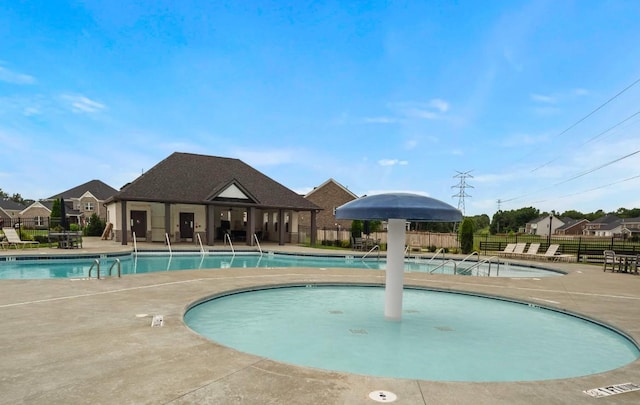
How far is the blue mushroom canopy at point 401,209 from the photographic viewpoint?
22.1ft

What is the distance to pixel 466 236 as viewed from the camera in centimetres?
2519

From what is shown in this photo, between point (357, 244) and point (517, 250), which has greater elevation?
point (357, 244)

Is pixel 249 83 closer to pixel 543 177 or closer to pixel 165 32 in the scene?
pixel 165 32

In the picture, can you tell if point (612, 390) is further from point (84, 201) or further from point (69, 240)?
point (84, 201)

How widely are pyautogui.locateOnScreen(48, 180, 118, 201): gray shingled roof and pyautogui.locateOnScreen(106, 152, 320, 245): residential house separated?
27.6 metres

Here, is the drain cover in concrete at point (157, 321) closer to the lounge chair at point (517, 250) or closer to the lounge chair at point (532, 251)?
the lounge chair at point (532, 251)

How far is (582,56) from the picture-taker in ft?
58.0

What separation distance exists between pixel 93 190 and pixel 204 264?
4487 cm

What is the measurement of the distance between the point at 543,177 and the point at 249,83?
119 feet

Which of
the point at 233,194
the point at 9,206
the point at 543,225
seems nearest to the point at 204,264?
the point at 233,194

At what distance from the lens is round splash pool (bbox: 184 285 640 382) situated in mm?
5418

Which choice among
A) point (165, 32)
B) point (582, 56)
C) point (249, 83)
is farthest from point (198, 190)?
point (582, 56)

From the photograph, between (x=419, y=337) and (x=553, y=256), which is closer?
(x=419, y=337)

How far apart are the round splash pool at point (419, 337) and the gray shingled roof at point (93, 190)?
5176 cm
